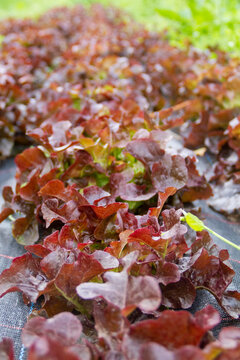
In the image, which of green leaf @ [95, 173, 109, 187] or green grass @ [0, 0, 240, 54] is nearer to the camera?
green leaf @ [95, 173, 109, 187]

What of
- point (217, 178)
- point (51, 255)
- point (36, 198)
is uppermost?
point (51, 255)

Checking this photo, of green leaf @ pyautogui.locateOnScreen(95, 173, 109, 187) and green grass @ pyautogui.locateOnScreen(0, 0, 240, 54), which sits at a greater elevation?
green grass @ pyautogui.locateOnScreen(0, 0, 240, 54)

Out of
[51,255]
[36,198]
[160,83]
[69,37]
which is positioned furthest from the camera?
[69,37]

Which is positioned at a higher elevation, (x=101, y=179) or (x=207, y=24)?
(x=207, y=24)

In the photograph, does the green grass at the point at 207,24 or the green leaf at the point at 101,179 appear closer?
the green leaf at the point at 101,179

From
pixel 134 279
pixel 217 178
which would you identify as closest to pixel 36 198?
pixel 134 279

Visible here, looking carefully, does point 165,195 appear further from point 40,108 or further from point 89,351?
point 40,108

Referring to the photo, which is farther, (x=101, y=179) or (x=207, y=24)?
(x=207, y=24)

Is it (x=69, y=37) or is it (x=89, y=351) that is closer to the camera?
(x=89, y=351)

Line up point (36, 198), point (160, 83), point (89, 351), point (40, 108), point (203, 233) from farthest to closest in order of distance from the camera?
1. point (160, 83)
2. point (40, 108)
3. point (36, 198)
4. point (203, 233)
5. point (89, 351)

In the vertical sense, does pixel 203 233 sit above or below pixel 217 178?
above

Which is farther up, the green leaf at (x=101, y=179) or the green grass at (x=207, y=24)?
the green grass at (x=207, y=24)
